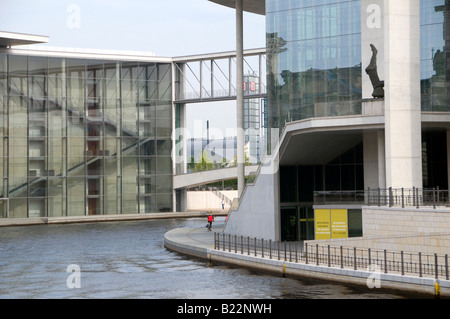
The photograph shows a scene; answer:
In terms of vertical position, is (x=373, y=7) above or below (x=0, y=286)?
above

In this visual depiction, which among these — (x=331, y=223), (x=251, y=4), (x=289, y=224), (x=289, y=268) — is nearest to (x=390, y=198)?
(x=331, y=223)

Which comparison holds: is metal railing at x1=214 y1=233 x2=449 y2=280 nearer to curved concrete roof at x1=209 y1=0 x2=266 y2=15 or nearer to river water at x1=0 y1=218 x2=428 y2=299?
river water at x1=0 y1=218 x2=428 y2=299

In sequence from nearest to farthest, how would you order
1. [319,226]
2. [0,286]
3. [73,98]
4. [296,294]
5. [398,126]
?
[296,294] < [0,286] < [398,126] < [319,226] < [73,98]

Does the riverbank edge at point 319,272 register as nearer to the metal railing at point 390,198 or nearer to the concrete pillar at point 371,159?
the metal railing at point 390,198

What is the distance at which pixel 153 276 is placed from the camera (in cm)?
3622

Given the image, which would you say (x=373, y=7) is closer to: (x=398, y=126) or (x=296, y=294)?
(x=398, y=126)

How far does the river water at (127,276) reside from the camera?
31.1 meters

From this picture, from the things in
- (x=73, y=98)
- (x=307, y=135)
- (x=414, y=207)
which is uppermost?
(x=73, y=98)

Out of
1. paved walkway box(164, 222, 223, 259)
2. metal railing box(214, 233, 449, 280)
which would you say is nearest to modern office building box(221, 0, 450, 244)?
paved walkway box(164, 222, 223, 259)

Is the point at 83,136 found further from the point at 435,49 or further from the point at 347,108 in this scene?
the point at 435,49

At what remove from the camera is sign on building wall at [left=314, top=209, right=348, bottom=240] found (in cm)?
4262

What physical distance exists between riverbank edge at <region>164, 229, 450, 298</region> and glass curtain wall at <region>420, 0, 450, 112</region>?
528 inches
